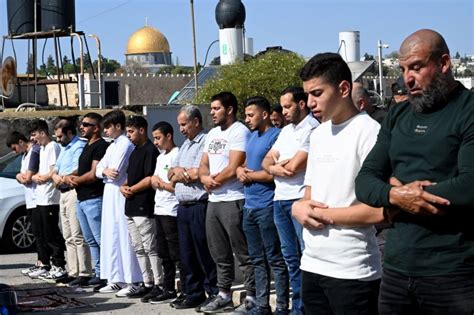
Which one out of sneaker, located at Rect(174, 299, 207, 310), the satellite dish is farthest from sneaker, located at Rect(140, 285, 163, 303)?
the satellite dish

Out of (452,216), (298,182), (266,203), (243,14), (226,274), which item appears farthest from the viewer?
(243,14)

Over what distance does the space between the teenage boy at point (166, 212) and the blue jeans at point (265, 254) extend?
4.58 feet

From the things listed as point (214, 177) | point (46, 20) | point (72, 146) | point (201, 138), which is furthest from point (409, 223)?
point (46, 20)

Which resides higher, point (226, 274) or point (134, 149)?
point (134, 149)

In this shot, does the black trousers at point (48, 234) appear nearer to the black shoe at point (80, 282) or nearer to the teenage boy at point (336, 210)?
the black shoe at point (80, 282)

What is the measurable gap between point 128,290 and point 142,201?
48.6 inches


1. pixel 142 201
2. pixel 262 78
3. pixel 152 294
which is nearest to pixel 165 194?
pixel 142 201

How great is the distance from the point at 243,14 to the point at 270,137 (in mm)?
43269

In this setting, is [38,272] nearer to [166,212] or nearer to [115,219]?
[115,219]

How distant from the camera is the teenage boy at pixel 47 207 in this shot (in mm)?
12641

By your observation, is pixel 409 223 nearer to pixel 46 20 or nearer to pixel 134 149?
pixel 134 149

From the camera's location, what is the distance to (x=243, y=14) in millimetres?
51219

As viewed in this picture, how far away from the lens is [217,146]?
916cm

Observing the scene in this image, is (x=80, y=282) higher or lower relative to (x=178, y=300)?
lower
